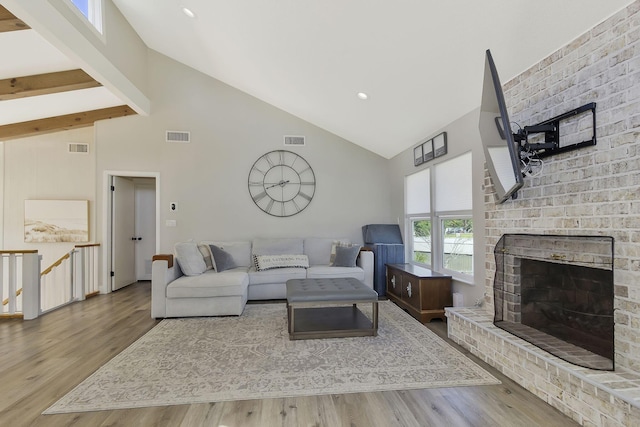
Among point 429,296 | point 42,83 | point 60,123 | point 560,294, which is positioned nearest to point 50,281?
point 60,123

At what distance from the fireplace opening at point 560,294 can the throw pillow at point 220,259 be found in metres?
3.25

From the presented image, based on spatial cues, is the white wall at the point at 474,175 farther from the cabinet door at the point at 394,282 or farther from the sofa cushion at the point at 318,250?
the sofa cushion at the point at 318,250

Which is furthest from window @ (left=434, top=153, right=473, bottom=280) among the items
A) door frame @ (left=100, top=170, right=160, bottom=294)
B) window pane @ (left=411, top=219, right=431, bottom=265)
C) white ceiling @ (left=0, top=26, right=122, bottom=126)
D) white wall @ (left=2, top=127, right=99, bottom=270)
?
white wall @ (left=2, top=127, right=99, bottom=270)

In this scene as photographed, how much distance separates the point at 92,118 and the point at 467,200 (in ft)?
18.2

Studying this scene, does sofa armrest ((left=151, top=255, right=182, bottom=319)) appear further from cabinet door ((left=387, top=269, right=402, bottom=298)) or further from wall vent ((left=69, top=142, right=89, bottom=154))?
wall vent ((left=69, top=142, right=89, bottom=154))

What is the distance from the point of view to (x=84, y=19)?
3258 mm

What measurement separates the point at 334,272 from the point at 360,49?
8.85ft

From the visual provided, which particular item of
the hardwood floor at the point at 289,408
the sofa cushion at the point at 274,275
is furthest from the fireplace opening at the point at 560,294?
the sofa cushion at the point at 274,275

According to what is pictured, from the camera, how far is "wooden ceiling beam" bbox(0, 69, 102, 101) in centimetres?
370

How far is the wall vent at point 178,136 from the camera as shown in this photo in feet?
16.9

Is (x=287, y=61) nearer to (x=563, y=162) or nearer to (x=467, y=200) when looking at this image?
(x=467, y=200)

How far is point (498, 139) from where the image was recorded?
6.86 feet

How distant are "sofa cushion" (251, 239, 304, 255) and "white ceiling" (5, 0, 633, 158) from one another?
1.98 m

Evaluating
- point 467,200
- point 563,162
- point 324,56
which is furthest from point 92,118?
point 563,162
